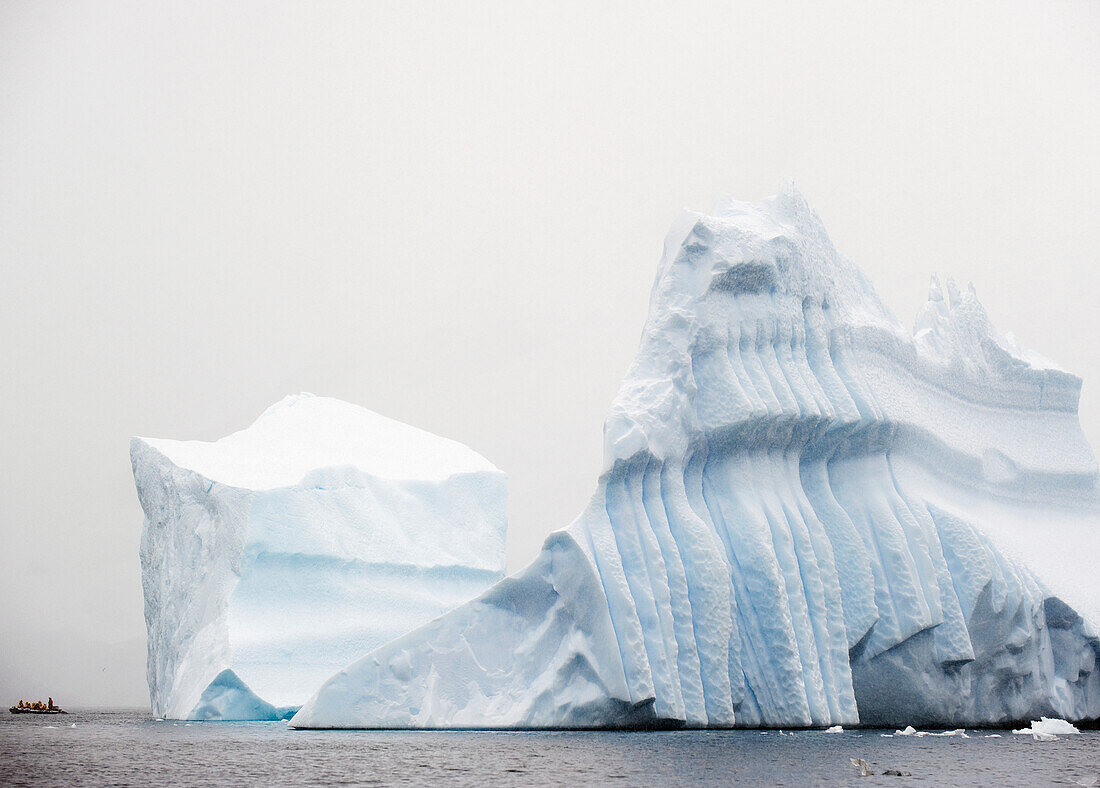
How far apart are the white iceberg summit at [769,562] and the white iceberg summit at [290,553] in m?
4.37

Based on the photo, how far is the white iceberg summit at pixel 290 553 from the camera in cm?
1831

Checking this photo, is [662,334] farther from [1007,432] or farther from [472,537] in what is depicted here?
[472,537]

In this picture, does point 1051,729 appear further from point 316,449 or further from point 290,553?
point 316,449

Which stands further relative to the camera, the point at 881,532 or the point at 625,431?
the point at 881,532

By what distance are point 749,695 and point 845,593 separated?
180cm

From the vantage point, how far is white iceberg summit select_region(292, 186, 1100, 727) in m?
12.7

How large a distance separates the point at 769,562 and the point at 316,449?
11.4 m

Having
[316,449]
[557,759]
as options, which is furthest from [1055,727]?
[316,449]

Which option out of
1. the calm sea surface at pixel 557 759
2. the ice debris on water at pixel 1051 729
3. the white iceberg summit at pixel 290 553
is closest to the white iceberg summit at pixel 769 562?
the ice debris on water at pixel 1051 729

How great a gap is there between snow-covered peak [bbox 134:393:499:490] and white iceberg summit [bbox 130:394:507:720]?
51 millimetres

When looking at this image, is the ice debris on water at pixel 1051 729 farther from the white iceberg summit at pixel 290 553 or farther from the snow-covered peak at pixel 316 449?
the snow-covered peak at pixel 316 449

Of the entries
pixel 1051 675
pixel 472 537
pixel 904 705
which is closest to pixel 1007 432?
pixel 1051 675

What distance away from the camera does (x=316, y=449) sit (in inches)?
876

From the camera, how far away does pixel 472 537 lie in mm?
22406
